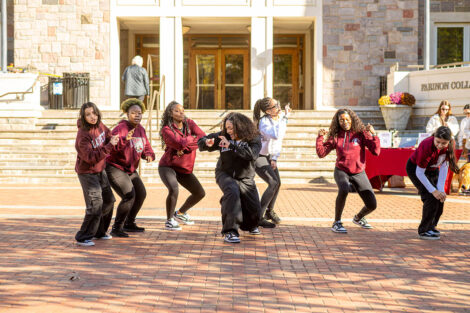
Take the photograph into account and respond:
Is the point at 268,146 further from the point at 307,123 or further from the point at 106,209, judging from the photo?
the point at 307,123

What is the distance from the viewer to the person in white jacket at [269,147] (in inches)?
361

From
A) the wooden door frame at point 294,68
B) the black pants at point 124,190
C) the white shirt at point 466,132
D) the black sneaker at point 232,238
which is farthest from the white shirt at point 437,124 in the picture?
the wooden door frame at point 294,68

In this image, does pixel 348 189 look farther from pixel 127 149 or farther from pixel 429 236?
pixel 127 149

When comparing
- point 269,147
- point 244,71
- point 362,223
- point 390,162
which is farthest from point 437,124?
point 244,71

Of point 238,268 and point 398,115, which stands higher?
point 398,115

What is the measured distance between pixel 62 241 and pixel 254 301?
11.5 feet

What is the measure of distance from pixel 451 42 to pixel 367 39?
14.7 ft

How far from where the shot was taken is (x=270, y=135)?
925cm

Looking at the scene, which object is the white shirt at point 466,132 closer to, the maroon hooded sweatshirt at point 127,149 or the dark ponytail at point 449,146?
the dark ponytail at point 449,146

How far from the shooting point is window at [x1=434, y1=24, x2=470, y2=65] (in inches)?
1049

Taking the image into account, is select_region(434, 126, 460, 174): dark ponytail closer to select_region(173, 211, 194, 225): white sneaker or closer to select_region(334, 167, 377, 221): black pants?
select_region(334, 167, 377, 221): black pants

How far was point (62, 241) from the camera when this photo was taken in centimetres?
810

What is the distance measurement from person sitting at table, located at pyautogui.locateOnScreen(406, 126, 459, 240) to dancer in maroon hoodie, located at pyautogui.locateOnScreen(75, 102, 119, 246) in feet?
12.2

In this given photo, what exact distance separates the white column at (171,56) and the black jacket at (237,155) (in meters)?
16.4
